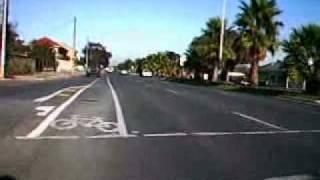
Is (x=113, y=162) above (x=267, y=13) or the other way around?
the other way around

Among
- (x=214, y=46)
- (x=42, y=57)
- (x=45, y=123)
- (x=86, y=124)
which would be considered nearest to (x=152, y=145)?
(x=86, y=124)

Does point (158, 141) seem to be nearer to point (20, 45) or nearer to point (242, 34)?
point (242, 34)

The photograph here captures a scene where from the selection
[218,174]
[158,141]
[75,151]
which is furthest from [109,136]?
[218,174]

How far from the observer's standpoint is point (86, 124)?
49.3ft

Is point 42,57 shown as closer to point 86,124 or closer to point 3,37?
point 3,37

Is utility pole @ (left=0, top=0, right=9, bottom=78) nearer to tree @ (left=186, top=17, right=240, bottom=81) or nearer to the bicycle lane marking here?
A: the bicycle lane marking

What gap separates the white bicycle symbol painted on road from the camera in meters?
14.2

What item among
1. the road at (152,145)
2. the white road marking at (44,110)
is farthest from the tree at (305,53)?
the white road marking at (44,110)

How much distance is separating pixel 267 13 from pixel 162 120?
152 ft

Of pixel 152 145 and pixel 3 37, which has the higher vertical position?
pixel 3 37

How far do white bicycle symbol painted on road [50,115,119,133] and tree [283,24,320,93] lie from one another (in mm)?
28946

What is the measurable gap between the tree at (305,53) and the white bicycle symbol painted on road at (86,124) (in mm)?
28946

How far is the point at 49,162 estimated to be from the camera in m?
9.45

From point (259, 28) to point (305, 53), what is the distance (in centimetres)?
1883
